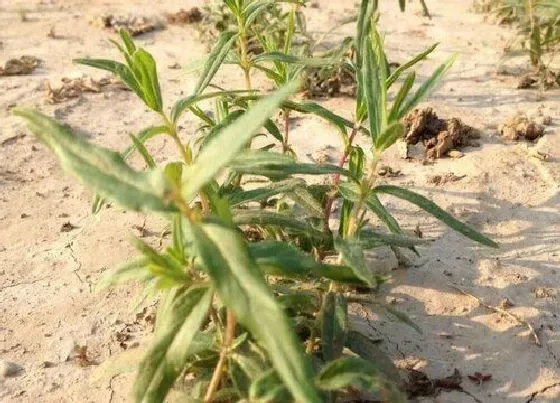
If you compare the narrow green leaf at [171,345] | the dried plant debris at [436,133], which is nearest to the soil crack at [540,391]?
the narrow green leaf at [171,345]

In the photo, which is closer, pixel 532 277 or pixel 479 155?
pixel 532 277

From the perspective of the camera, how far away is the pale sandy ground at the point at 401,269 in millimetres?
2201

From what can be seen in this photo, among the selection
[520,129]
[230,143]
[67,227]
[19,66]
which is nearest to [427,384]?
[230,143]

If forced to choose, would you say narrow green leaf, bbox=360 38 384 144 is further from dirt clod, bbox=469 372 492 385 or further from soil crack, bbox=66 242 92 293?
soil crack, bbox=66 242 92 293

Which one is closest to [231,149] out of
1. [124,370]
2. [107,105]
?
[124,370]

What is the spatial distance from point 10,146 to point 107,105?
597mm

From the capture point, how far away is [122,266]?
5.78 ft

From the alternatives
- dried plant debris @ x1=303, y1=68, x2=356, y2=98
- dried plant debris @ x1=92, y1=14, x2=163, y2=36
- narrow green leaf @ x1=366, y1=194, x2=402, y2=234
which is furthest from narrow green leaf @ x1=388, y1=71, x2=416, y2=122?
dried plant debris @ x1=92, y1=14, x2=163, y2=36

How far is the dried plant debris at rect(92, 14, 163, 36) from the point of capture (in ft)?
15.4

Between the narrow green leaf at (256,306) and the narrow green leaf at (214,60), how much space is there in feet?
3.03

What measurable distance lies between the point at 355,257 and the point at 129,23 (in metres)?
3.46

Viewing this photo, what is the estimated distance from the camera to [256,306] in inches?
54.8

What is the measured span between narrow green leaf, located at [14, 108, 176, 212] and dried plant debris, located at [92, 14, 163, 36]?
3.32 meters

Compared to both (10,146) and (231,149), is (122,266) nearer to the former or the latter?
(231,149)
